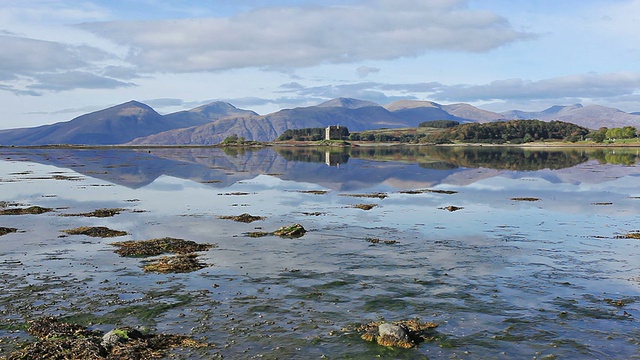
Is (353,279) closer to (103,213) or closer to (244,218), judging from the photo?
(244,218)

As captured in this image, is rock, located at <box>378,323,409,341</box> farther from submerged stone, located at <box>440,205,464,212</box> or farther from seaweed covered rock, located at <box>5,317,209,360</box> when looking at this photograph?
submerged stone, located at <box>440,205,464,212</box>

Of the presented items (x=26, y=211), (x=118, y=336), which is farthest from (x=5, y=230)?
(x=118, y=336)

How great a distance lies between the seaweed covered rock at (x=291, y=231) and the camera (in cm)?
4034

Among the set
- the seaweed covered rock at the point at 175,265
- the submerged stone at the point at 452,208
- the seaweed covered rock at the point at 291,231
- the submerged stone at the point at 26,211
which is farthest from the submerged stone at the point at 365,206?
the submerged stone at the point at 26,211

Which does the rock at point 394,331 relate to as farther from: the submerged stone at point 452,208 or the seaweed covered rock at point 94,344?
the submerged stone at point 452,208

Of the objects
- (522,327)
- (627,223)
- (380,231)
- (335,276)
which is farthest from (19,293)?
(627,223)

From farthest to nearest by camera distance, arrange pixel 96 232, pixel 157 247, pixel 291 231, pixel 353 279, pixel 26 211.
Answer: pixel 26 211
pixel 96 232
pixel 291 231
pixel 157 247
pixel 353 279

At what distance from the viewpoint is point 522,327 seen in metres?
21.1

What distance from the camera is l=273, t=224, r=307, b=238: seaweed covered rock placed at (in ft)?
132

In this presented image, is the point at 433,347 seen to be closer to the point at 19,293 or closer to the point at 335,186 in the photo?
the point at 19,293

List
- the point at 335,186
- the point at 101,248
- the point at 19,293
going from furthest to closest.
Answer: the point at 335,186 → the point at 101,248 → the point at 19,293

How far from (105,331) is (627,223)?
45.3 meters

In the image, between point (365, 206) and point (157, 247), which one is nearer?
point (157, 247)

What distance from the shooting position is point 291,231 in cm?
4072
